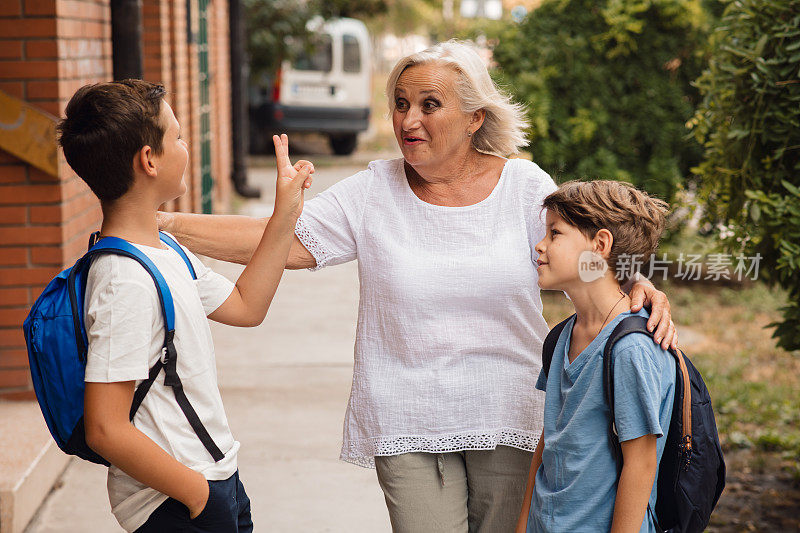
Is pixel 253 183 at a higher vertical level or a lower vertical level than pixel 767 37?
lower

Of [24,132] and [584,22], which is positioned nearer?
[24,132]

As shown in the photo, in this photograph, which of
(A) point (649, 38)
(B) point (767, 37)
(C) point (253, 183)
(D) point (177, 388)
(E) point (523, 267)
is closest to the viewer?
(D) point (177, 388)

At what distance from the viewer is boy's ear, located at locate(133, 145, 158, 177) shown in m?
1.85

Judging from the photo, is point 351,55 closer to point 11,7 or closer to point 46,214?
point 11,7

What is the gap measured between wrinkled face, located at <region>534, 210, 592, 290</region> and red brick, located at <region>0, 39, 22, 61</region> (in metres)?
3.00

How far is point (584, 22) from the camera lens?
7.80 m

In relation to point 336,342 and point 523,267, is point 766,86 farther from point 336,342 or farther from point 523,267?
point 336,342

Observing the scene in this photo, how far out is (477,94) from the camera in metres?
2.49

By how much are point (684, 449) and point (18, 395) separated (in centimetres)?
330

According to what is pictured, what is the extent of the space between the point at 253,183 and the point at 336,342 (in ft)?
24.5

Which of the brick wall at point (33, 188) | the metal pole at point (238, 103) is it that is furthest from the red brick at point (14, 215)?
the metal pole at point (238, 103)

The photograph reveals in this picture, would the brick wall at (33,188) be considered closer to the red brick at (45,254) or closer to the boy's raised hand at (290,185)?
the red brick at (45,254)

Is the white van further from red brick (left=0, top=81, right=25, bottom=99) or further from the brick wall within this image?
red brick (left=0, top=81, right=25, bottom=99)

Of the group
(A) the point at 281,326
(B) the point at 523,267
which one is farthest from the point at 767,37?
(A) the point at 281,326
